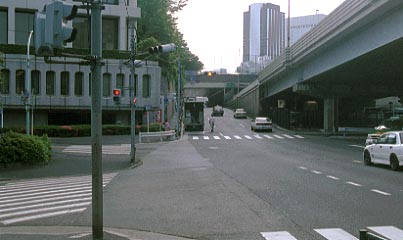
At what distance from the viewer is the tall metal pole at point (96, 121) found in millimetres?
7773

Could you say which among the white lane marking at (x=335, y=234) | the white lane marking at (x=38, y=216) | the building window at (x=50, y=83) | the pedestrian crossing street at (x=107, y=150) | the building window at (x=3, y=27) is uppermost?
the building window at (x=3, y=27)

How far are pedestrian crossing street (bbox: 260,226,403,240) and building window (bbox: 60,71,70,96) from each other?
48307 millimetres

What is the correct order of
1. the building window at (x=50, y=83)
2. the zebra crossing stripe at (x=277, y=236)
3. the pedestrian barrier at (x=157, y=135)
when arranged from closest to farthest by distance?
the zebra crossing stripe at (x=277, y=236)
the pedestrian barrier at (x=157, y=135)
the building window at (x=50, y=83)

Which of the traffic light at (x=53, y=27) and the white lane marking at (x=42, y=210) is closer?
the traffic light at (x=53, y=27)

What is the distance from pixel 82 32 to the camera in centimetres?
1068

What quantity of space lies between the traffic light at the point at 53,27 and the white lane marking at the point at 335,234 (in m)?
5.26

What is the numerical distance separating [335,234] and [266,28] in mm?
70537

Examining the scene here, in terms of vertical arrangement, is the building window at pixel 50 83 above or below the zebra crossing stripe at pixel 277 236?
above

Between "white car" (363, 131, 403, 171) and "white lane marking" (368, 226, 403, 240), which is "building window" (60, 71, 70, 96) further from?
"white lane marking" (368, 226, 403, 240)

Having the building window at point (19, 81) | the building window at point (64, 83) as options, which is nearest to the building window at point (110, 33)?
the building window at point (64, 83)

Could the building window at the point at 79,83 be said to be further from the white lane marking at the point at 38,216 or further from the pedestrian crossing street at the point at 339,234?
the pedestrian crossing street at the point at 339,234

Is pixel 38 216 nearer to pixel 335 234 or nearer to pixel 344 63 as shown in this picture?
pixel 335 234

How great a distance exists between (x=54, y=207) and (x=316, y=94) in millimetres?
47832

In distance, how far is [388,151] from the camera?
21.8 meters
